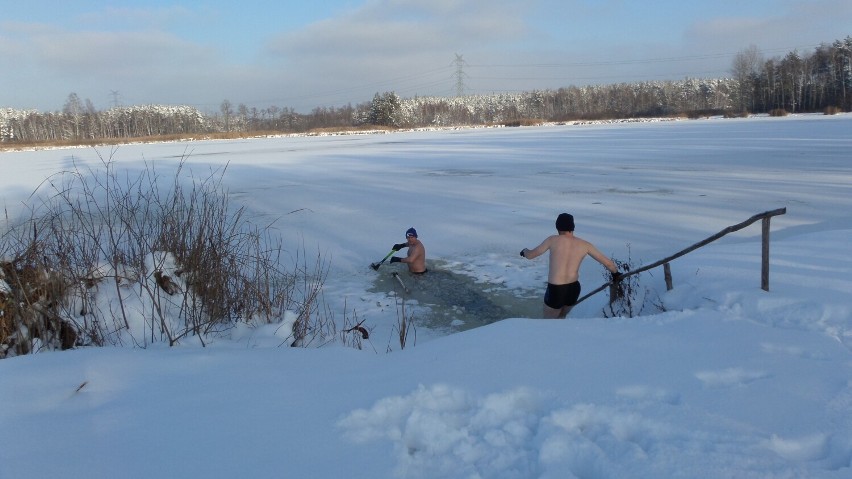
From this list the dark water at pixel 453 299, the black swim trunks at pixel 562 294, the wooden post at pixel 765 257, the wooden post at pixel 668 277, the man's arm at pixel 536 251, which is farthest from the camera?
the dark water at pixel 453 299

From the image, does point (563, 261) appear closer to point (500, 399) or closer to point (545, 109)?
point (500, 399)

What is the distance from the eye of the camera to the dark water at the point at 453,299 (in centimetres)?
641

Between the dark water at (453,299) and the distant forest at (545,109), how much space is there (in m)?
52.6

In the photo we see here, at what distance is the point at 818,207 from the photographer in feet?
32.4

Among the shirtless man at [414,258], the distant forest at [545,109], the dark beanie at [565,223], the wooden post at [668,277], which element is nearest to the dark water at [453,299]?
the shirtless man at [414,258]

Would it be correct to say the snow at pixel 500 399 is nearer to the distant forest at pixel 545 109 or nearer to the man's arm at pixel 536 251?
the man's arm at pixel 536 251

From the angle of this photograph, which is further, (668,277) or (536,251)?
(536,251)

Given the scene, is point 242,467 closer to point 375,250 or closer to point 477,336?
point 477,336

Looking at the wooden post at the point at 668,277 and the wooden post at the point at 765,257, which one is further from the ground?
the wooden post at the point at 765,257

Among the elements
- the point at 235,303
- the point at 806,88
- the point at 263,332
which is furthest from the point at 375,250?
the point at 806,88

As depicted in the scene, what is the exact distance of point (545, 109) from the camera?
110 meters

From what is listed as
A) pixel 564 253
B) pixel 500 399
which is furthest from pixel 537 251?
pixel 500 399

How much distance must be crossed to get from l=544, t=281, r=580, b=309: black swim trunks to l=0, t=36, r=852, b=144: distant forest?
5468cm

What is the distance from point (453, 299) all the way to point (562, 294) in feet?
4.86
